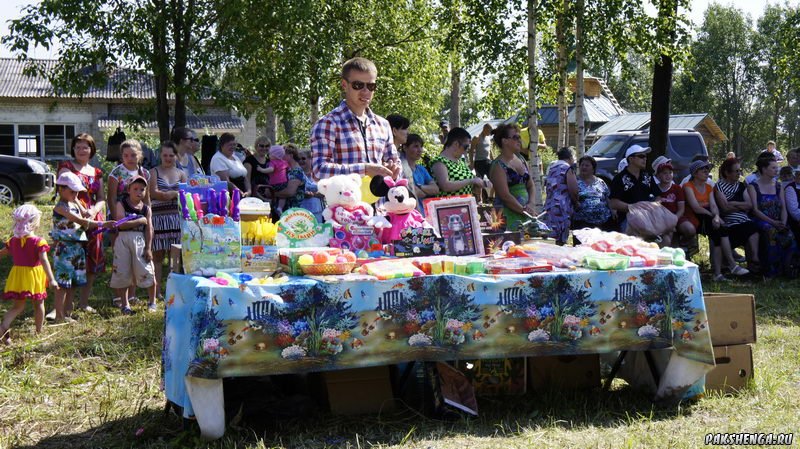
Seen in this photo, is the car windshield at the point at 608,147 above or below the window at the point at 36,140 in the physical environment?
below

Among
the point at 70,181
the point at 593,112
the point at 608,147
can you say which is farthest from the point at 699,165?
the point at 593,112

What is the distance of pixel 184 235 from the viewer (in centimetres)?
420

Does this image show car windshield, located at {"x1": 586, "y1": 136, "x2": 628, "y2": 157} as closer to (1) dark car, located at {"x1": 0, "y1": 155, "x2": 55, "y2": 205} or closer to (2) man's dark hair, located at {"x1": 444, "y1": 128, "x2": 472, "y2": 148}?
(1) dark car, located at {"x1": 0, "y1": 155, "x2": 55, "y2": 205}

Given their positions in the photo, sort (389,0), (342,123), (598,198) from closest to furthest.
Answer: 1. (342,123)
2. (598,198)
3. (389,0)

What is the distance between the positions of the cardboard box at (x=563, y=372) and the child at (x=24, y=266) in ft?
12.8

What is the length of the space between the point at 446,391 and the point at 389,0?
52.5ft

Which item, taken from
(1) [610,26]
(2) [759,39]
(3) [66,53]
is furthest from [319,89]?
(2) [759,39]

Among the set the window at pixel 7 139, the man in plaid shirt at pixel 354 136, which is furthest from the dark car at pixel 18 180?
the window at pixel 7 139

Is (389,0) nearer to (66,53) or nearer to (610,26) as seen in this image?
(610,26)

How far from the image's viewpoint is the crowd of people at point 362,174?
17.1 feet

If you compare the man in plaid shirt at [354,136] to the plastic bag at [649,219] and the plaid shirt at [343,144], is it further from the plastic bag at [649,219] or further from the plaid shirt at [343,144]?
the plastic bag at [649,219]

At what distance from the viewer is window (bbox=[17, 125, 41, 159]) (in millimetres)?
35250

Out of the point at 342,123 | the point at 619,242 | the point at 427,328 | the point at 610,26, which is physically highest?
the point at 610,26

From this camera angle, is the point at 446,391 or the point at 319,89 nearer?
the point at 446,391
